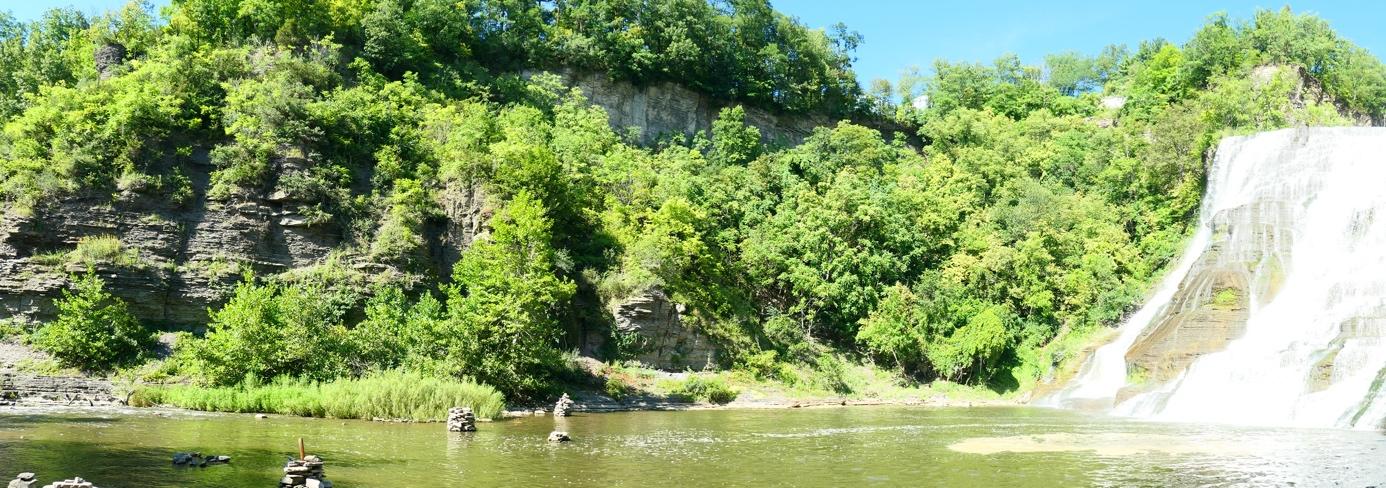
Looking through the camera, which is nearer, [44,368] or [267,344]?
[267,344]

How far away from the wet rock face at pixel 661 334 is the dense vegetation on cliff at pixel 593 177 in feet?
2.39

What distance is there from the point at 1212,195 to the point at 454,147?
39719 mm

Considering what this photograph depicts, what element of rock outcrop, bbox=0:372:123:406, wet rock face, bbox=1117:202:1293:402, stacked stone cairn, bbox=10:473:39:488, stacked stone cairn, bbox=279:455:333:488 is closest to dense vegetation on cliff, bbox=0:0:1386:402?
rock outcrop, bbox=0:372:123:406

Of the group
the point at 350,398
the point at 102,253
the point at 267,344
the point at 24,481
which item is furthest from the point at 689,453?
the point at 102,253

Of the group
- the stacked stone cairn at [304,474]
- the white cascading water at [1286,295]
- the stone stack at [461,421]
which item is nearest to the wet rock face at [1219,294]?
the white cascading water at [1286,295]

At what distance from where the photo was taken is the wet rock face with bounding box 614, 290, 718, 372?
43312 mm

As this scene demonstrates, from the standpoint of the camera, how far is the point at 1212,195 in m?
51.0

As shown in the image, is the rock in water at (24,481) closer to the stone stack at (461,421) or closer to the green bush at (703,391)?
the stone stack at (461,421)

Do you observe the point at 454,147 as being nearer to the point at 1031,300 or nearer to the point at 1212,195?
the point at 1031,300

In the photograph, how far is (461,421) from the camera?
25.2m

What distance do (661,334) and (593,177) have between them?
10110 mm

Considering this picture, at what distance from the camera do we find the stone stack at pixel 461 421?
25.2 metres

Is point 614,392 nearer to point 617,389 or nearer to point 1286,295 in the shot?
point 617,389

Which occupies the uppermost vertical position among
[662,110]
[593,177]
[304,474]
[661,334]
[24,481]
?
[662,110]
